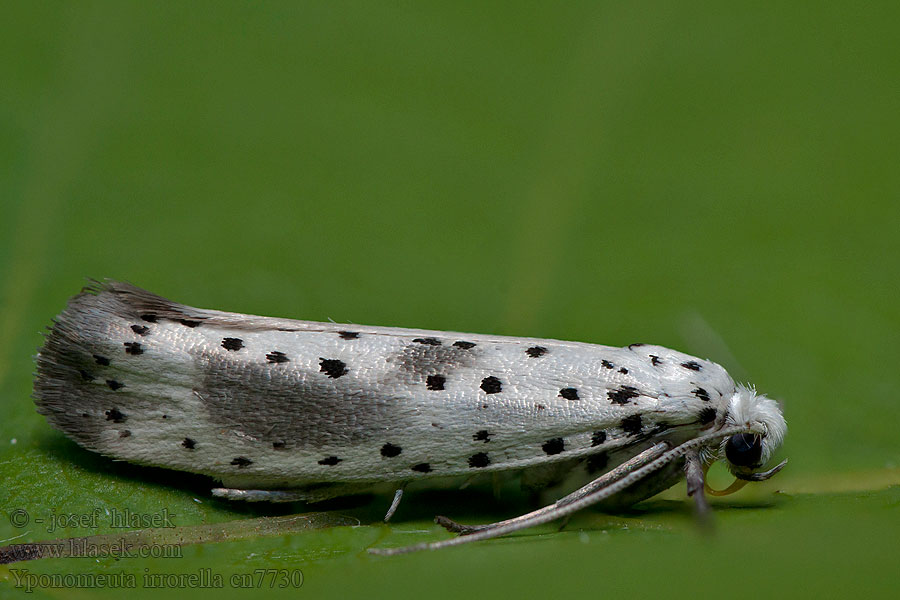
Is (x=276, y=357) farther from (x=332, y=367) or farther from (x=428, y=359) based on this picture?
(x=428, y=359)

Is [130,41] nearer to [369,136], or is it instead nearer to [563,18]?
[369,136]

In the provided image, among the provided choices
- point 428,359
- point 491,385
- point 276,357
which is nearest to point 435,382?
point 428,359

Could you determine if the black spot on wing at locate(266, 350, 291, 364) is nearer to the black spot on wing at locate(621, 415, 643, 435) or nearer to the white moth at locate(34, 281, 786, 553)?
the white moth at locate(34, 281, 786, 553)

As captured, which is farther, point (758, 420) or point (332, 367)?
point (758, 420)

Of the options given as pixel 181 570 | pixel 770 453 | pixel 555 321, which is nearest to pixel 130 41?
pixel 555 321

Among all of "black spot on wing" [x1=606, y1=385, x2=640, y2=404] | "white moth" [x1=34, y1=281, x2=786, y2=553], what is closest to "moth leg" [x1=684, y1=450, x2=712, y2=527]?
"white moth" [x1=34, y1=281, x2=786, y2=553]

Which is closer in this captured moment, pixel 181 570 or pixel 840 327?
pixel 181 570
